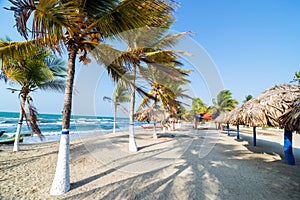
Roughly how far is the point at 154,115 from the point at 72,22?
33.2ft

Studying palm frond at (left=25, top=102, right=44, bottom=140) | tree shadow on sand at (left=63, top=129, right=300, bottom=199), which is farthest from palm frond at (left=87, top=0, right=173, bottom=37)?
palm frond at (left=25, top=102, right=44, bottom=140)

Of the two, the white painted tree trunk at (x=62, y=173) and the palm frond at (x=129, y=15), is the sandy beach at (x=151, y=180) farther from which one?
the palm frond at (x=129, y=15)

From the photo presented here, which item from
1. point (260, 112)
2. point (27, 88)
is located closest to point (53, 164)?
point (27, 88)

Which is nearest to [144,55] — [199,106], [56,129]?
[56,129]

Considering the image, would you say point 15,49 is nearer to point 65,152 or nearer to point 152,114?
point 65,152

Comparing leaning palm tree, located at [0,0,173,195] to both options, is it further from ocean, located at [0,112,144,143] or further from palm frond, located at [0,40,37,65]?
ocean, located at [0,112,144,143]

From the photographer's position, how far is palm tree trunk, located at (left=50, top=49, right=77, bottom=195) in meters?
3.12

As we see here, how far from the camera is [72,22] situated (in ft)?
9.95

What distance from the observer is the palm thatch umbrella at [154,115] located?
40.7 ft

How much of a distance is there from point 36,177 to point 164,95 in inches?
336

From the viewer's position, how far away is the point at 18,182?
3598 mm

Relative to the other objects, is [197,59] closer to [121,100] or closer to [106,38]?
[106,38]

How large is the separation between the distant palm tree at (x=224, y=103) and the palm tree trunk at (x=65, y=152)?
3097 cm

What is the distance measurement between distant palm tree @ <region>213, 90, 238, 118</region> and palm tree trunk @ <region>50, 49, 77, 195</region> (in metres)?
31.0
